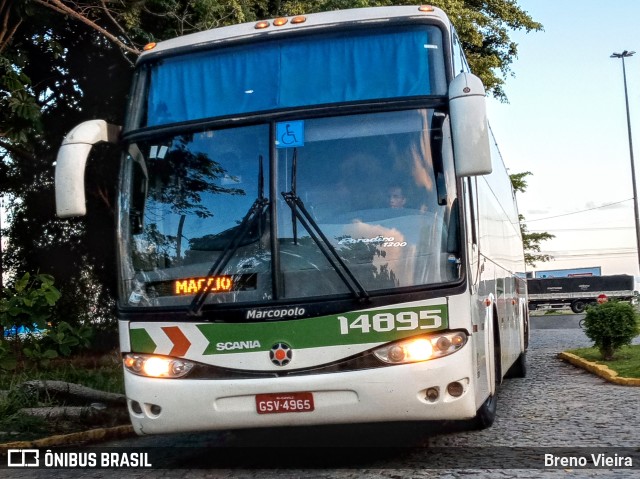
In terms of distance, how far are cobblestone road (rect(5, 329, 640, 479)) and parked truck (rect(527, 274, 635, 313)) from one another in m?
40.1

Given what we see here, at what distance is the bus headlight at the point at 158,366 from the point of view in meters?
6.89

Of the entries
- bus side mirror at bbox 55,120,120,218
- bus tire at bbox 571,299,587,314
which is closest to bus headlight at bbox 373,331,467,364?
bus side mirror at bbox 55,120,120,218

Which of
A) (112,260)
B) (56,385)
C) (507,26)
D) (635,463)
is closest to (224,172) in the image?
(635,463)

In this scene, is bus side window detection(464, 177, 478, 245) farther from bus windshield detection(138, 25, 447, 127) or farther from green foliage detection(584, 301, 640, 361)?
green foliage detection(584, 301, 640, 361)

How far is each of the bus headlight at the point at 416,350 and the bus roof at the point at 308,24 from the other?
2494 mm

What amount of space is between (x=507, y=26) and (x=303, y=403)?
2707cm

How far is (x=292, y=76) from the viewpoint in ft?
23.9

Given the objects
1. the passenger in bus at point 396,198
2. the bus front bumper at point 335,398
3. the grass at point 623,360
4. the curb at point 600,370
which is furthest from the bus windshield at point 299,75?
the grass at point 623,360

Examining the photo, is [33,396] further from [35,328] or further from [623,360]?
[623,360]

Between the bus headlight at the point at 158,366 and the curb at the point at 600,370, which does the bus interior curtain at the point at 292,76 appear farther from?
the curb at the point at 600,370

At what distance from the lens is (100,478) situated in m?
7.34

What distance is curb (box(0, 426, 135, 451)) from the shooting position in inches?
359

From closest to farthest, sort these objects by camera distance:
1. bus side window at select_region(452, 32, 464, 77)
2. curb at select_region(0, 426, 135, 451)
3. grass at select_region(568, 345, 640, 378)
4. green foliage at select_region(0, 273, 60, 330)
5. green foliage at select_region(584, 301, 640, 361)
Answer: bus side window at select_region(452, 32, 464, 77) → curb at select_region(0, 426, 135, 451) → green foliage at select_region(0, 273, 60, 330) → grass at select_region(568, 345, 640, 378) → green foliage at select_region(584, 301, 640, 361)

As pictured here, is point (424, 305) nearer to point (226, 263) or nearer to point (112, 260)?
point (226, 263)
